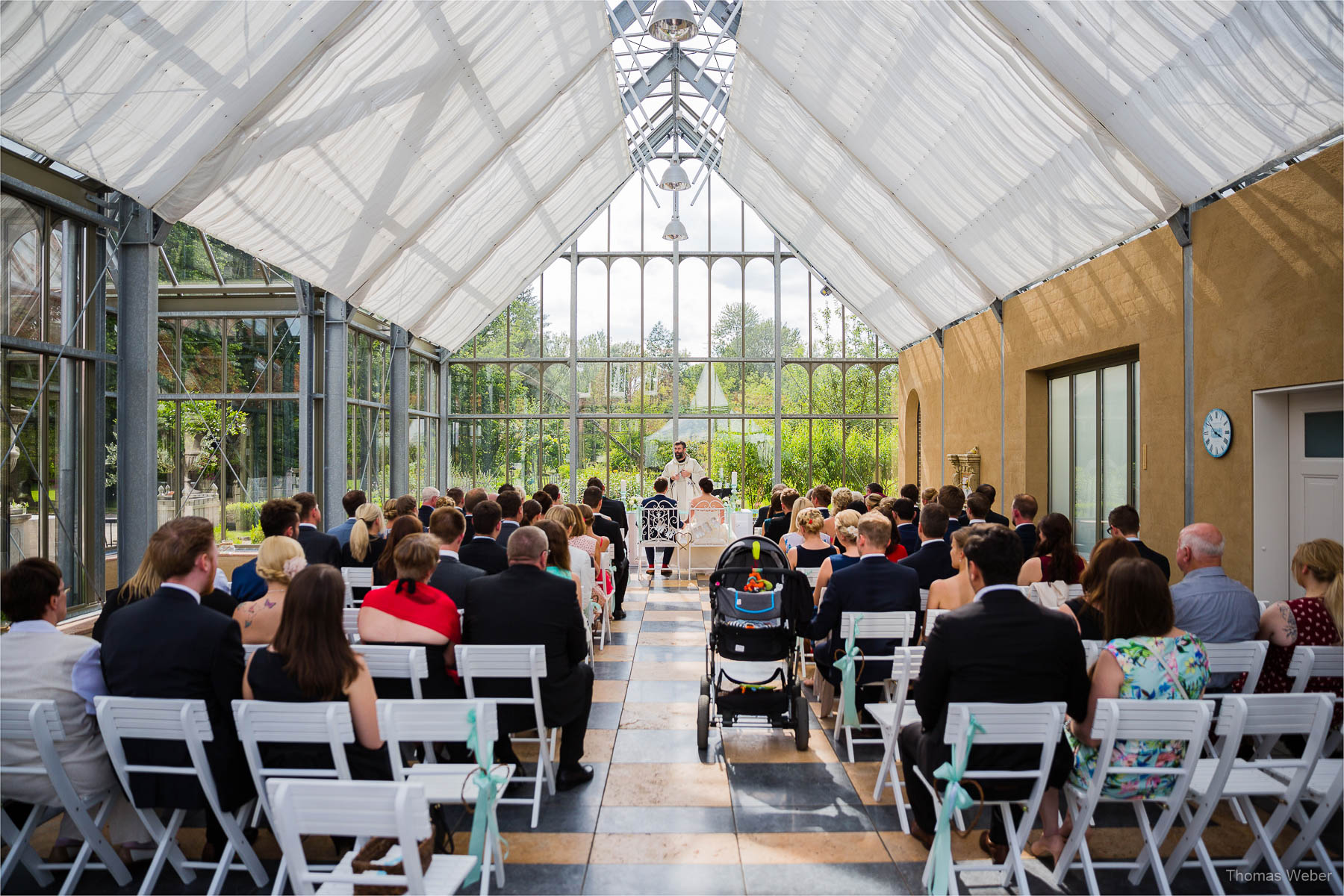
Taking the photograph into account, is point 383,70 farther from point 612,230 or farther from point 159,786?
point 612,230

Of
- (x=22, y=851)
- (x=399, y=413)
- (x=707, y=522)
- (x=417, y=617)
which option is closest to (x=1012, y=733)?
(x=417, y=617)

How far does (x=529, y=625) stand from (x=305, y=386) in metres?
6.98

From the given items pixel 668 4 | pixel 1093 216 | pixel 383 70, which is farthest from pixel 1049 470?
pixel 383 70

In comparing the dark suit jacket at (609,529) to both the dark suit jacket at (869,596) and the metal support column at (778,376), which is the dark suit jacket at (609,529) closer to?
the dark suit jacket at (869,596)

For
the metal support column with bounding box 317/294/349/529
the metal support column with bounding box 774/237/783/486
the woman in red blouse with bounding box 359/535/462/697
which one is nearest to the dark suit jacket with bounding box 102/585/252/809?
the woman in red blouse with bounding box 359/535/462/697

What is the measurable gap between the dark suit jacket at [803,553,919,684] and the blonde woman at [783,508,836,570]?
53.3 inches

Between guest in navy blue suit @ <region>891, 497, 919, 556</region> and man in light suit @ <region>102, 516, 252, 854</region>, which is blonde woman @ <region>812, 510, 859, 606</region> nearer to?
guest in navy blue suit @ <region>891, 497, 919, 556</region>

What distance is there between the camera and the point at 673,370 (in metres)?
17.2

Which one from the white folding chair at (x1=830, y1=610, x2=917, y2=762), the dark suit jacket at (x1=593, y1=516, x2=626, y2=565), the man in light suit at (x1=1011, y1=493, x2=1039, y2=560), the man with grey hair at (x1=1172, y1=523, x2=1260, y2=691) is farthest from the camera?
the dark suit jacket at (x1=593, y1=516, x2=626, y2=565)

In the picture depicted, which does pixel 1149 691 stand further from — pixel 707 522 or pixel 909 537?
pixel 707 522

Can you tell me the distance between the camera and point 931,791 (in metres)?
3.18

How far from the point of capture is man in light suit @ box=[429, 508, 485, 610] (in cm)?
444

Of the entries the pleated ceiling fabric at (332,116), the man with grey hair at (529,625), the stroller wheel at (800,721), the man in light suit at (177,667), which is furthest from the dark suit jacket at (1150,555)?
the pleated ceiling fabric at (332,116)

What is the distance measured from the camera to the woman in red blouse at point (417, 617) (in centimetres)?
381
